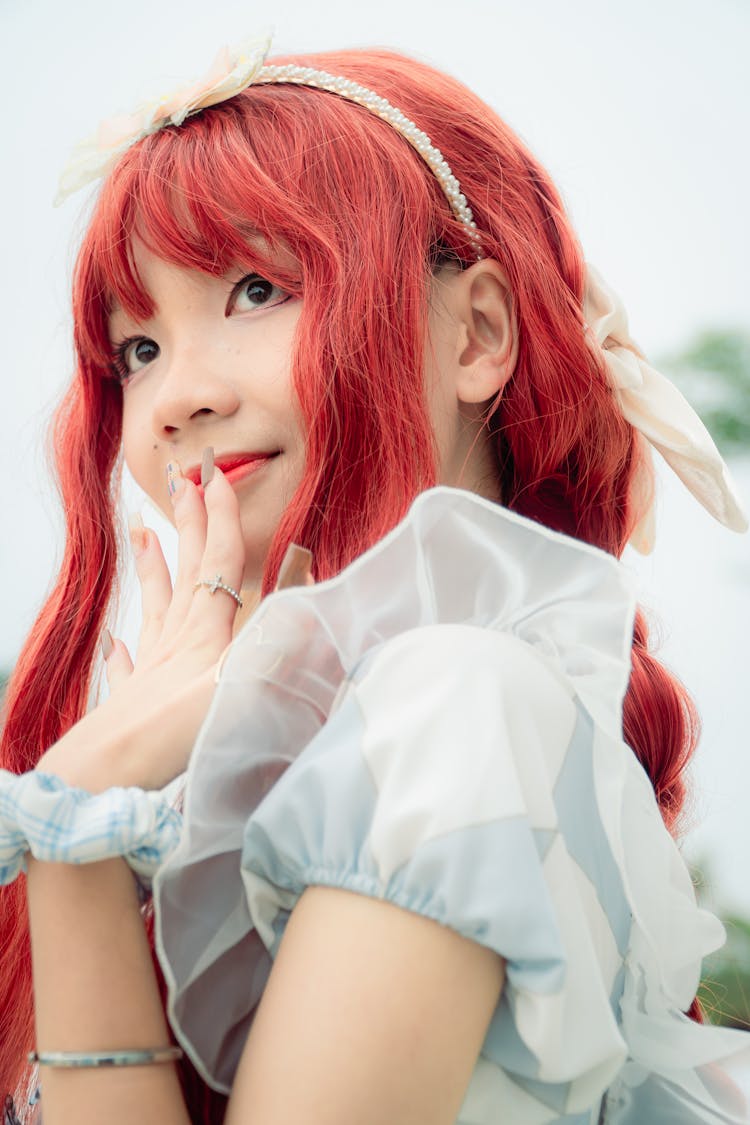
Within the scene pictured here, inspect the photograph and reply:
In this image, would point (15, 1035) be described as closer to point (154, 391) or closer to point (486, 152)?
point (154, 391)

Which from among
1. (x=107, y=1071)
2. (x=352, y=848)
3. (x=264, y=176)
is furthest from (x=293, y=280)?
(x=107, y=1071)

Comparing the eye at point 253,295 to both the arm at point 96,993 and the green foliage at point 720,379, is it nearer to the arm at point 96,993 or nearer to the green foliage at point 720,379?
the arm at point 96,993

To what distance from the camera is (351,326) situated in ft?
3.24

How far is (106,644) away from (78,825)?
476 millimetres

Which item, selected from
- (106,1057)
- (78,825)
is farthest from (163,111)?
(106,1057)

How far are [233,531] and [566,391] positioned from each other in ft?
1.27

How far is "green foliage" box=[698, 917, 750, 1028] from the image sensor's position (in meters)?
1.18

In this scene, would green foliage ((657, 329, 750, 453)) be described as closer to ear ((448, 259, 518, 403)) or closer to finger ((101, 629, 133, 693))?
ear ((448, 259, 518, 403))

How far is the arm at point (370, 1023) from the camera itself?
61 centimetres

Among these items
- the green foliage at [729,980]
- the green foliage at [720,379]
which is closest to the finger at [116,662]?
the green foliage at [729,980]

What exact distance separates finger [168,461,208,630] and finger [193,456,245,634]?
0.02m

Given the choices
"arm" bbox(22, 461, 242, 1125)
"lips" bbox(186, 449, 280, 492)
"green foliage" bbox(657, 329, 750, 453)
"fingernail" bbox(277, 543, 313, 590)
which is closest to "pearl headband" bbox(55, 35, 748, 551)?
"lips" bbox(186, 449, 280, 492)

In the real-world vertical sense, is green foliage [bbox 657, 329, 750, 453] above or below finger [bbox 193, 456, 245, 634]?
below

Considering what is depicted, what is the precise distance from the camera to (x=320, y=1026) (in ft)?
2.03
